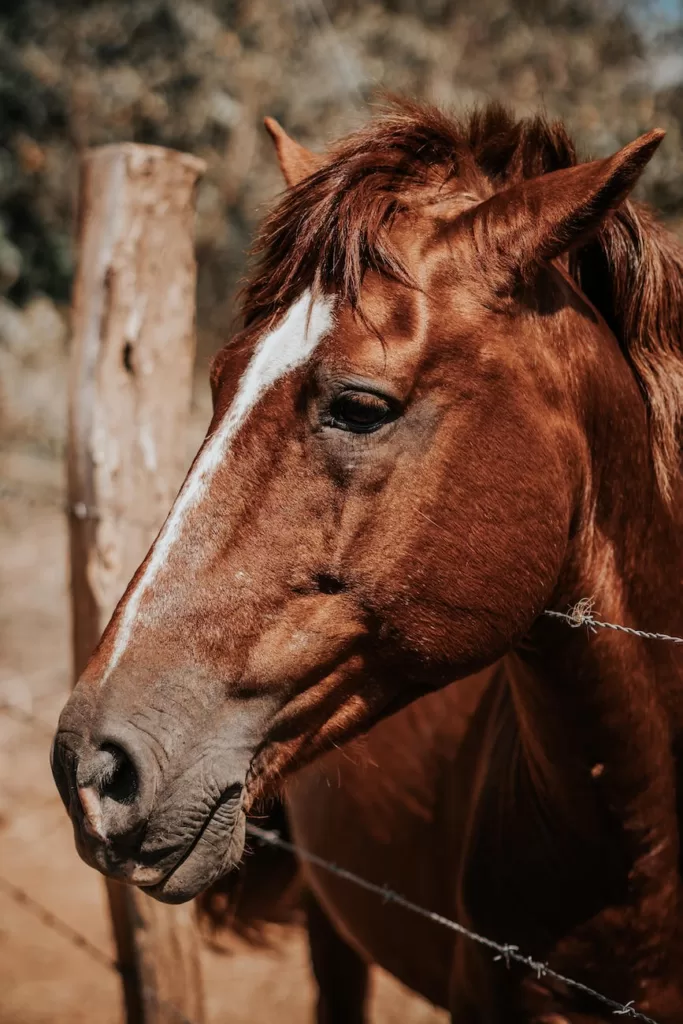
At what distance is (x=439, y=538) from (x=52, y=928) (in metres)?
3.64

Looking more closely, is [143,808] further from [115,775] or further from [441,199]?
[441,199]

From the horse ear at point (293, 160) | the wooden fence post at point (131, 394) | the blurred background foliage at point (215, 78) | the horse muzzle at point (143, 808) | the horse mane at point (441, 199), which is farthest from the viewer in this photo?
the blurred background foliage at point (215, 78)

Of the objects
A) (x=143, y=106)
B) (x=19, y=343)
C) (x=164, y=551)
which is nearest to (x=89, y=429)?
(x=164, y=551)

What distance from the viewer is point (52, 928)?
425 cm

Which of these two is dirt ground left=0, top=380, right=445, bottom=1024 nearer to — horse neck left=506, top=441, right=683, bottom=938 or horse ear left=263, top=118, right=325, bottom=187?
horse ear left=263, top=118, right=325, bottom=187

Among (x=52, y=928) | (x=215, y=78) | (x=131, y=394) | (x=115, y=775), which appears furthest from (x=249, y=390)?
(x=215, y=78)

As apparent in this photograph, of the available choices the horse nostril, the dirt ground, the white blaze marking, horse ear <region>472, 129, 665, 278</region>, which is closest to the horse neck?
horse ear <region>472, 129, 665, 278</region>

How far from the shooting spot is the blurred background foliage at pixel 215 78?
9273mm

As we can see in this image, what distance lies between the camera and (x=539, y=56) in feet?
31.5

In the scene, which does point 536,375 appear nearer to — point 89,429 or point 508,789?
point 508,789

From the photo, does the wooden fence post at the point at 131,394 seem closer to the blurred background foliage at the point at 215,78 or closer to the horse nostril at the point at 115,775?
the horse nostril at the point at 115,775

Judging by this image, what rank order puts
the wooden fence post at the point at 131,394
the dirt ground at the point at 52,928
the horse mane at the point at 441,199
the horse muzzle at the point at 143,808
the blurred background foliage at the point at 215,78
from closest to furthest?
the horse muzzle at the point at 143,808, the horse mane at the point at 441,199, the wooden fence post at the point at 131,394, the dirt ground at the point at 52,928, the blurred background foliage at the point at 215,78

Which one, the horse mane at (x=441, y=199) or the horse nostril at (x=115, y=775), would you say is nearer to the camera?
the horse nostril at (x=115, y=775)

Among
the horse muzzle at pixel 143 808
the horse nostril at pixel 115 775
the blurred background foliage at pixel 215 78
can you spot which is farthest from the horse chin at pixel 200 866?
the blurred background foliage at pixel 215 78
